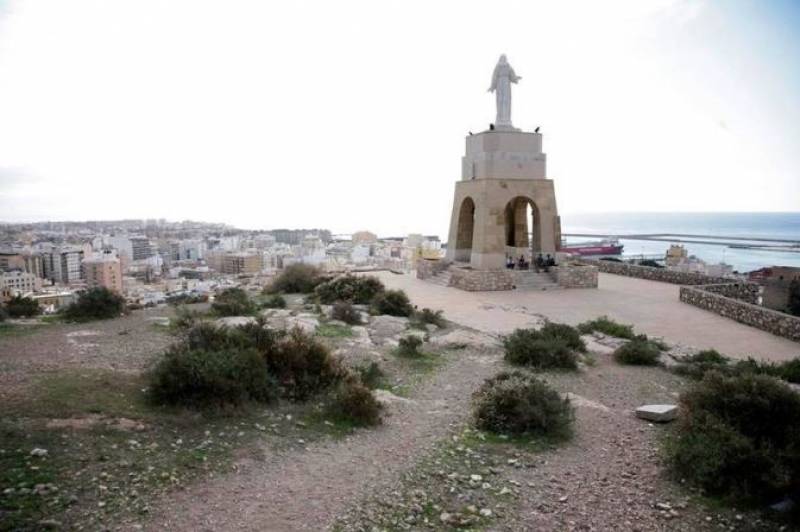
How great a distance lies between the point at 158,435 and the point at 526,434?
163 inches

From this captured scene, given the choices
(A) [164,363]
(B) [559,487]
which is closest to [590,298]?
(B) [559,487]

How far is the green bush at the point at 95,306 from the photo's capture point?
12352 millimetres

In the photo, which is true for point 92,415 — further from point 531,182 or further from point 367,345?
point 531,182

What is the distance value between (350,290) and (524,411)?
1027cm

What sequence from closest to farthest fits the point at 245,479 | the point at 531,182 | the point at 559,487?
1. the point at 245,479
2. the point at 559,487
3. the point at 531,182

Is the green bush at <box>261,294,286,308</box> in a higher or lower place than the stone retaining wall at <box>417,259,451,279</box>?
lower

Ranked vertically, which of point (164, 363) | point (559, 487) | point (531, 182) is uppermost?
point (531, 182)

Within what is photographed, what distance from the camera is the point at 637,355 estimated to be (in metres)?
9.84

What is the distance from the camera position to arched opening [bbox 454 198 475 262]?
23.1 m

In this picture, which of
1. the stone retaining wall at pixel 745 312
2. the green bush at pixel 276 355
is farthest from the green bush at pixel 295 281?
the stone retaining wall at pixel 745 312

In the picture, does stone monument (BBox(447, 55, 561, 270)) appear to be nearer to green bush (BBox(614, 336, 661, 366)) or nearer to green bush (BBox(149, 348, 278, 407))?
green bush (BBox(614, 336, 661, 366))

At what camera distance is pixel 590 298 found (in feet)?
58.5

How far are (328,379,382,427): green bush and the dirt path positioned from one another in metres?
0.19

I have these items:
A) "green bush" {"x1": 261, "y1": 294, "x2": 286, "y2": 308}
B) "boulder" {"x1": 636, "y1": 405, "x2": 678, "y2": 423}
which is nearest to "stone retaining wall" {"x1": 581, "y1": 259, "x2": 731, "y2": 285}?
"boulder" {"x1": 636, "y1": 405, "x2": 678, "y2": 423}
